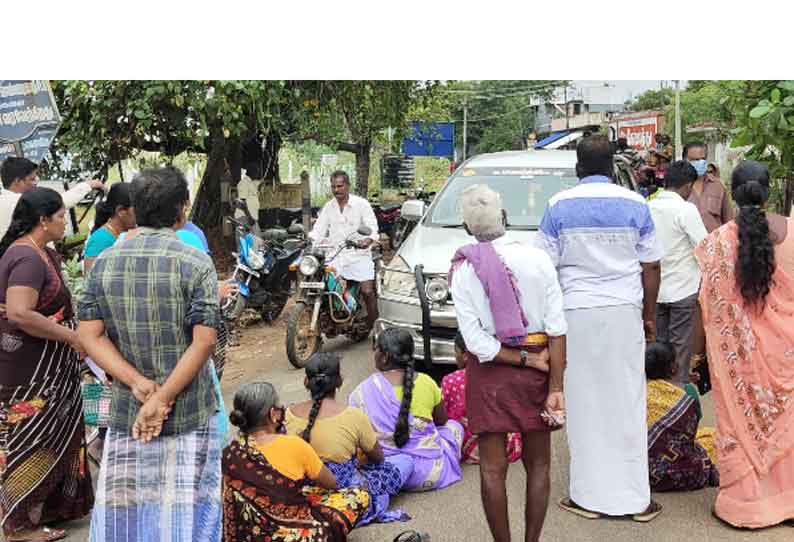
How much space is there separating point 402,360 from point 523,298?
1.27m

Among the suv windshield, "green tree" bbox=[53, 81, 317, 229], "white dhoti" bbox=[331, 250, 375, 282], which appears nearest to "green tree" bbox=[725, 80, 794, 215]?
the suv windshield

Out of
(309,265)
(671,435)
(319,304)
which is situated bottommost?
(671,435)

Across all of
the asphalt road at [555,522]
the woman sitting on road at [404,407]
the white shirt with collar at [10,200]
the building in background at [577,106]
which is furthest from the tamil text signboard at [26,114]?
the building in background at [577,106]

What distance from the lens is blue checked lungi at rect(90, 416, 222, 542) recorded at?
10.2 ft

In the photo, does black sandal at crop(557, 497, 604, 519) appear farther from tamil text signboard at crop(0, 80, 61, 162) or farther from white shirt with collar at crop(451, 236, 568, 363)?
tamil text signboard at crop(0, 80, 61, 162)

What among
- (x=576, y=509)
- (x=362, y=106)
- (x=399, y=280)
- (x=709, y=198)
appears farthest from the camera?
(x=362, y=106)

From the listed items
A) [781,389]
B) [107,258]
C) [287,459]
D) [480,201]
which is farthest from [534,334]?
[107,258]

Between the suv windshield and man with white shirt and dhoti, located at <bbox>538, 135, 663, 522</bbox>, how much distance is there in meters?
2.83

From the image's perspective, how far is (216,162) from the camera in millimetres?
14195

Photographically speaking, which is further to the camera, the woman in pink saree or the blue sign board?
the blue sign board

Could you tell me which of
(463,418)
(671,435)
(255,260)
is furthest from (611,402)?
(255,260)

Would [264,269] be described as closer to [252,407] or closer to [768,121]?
[768,121]

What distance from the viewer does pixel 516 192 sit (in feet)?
24.3

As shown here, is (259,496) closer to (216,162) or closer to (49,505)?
(49,505)
